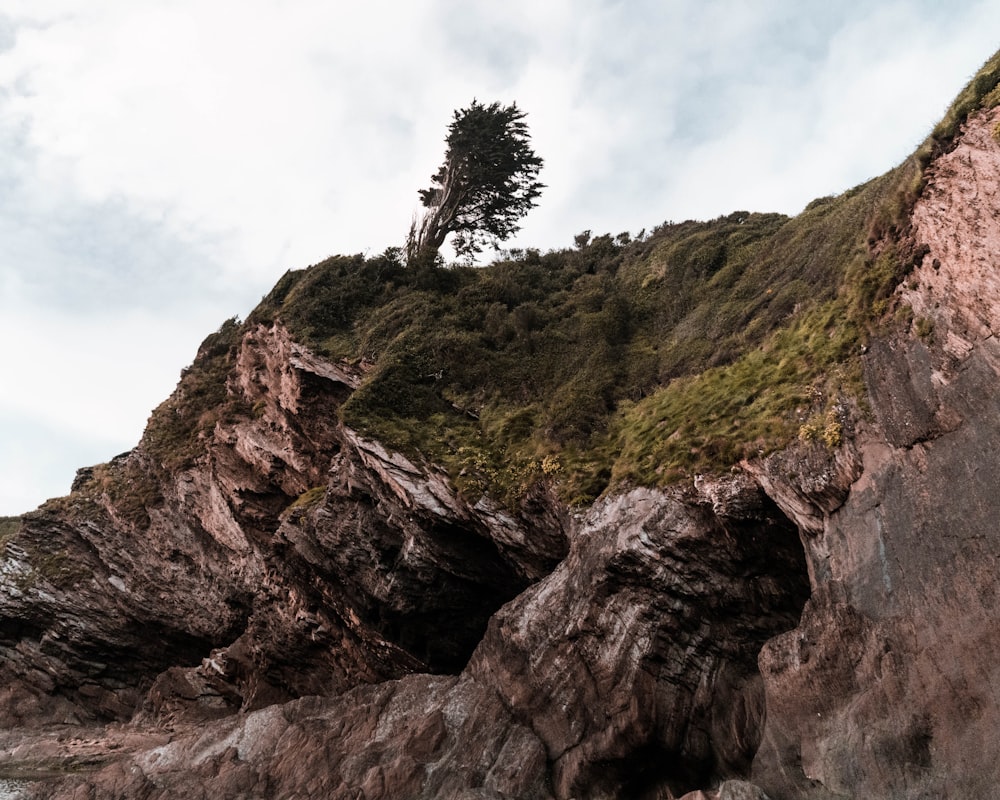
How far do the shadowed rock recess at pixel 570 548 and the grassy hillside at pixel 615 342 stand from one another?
0.16m

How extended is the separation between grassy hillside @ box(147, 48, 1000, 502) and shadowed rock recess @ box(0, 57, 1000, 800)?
16cm

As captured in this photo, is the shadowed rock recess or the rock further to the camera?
the rock

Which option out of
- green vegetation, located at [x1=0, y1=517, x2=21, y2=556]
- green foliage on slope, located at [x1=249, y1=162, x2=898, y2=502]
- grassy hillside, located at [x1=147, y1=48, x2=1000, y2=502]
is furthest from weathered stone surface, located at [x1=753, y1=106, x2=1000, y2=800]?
green vegetation, located at [x1=0, y1=517, x2=21, y2=556]

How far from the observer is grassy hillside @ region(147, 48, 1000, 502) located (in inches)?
647

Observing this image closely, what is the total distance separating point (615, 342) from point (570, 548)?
12711mm

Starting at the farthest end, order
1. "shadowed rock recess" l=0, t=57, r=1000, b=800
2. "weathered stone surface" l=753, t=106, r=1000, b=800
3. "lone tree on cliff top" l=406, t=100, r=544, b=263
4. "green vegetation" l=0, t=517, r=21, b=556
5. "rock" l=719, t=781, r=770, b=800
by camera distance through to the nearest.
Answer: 1. "green vegetation" l=0, t=517, r=21, b=556
2. "lone tree on cliff top" l=406, t=100, r=544, b=263
3. "rock" l=719, t=781, r=770, b=800
4. "shadowed rock recess" l=0, t=57, r=1000, b=800
5. "weathered stone surface" l=753, t=106, r=1000, b=800

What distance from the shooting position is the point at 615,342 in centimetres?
3014

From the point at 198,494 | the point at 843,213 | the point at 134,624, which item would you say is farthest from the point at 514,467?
the point at 134,624

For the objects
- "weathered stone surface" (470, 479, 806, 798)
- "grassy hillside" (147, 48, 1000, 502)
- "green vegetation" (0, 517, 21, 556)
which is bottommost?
"weathered stone surface" (470, 479, 806, 798)

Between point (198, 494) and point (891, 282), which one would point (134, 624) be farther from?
point (891, 282)

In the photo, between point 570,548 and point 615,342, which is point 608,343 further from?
point 570,548

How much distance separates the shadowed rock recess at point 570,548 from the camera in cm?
1266

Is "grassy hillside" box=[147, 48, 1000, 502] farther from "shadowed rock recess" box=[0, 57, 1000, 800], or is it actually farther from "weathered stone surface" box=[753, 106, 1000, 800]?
"weathered stone surface" box=[753, 106, 1000, 800]

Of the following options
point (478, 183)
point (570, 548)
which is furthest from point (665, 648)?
point (478, 183)
